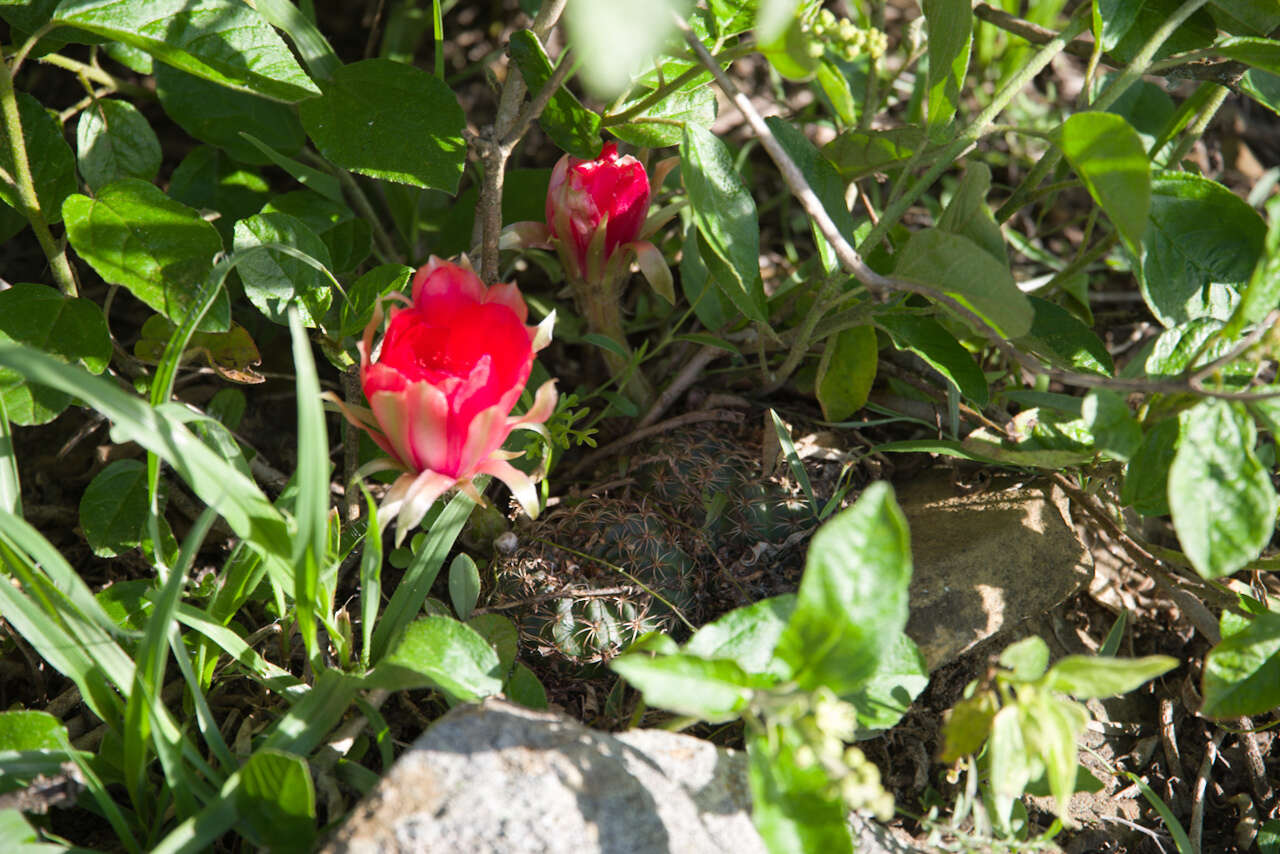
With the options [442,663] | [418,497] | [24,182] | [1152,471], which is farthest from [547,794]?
[24,182]

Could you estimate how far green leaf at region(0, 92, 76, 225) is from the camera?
4.29 feet

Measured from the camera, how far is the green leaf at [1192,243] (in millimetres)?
1200

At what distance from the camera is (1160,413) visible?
→ 1.15 meters

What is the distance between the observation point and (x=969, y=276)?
1.08 meters

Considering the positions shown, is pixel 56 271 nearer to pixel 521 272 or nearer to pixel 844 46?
pixel 521 272

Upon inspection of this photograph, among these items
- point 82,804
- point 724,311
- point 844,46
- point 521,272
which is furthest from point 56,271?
point 844,46

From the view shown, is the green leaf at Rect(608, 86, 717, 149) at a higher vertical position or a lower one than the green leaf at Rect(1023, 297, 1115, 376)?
higher

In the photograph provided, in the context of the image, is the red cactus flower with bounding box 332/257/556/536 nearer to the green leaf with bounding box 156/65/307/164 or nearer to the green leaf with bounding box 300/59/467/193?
the green leaf with bounding box 300/59/467/193

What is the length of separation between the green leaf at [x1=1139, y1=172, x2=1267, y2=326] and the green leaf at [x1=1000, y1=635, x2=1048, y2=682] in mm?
485

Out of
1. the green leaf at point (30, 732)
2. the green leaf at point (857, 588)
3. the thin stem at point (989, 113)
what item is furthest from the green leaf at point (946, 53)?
the green leaf at point (30, 732)

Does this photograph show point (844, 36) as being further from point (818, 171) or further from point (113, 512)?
point (113, 512)

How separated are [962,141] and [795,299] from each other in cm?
40

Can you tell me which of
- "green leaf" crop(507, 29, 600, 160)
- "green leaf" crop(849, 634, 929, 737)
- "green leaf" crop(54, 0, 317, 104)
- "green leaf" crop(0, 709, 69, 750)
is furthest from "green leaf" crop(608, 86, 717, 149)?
"green leaf" crop(0, 709, 69, 750)

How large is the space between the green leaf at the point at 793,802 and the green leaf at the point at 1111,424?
465 mm
